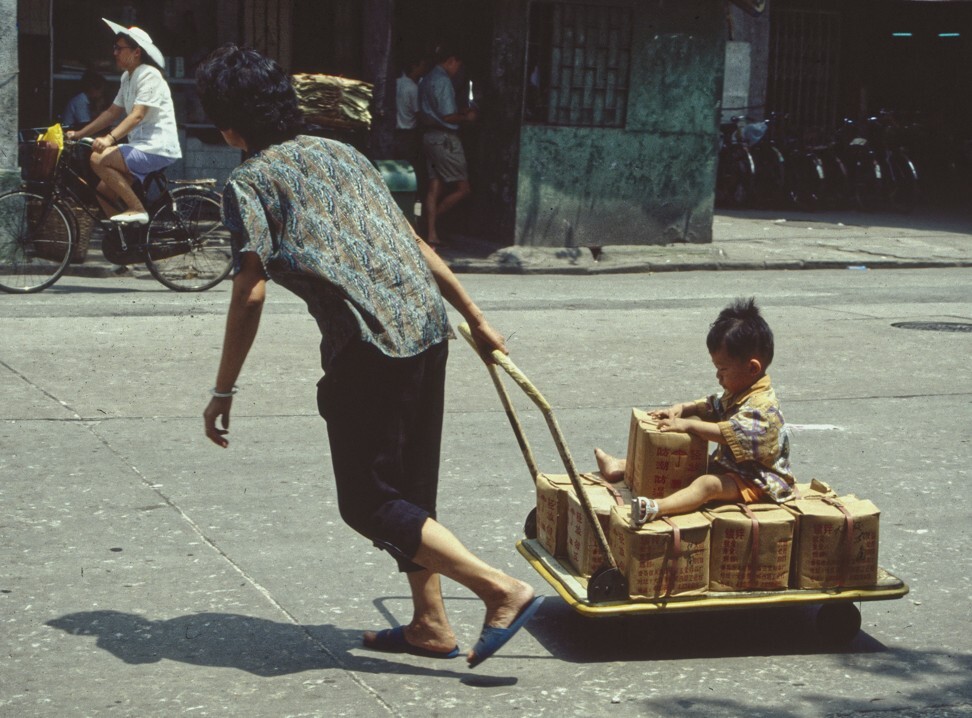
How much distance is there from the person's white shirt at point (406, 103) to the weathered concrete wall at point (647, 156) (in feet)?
4.00

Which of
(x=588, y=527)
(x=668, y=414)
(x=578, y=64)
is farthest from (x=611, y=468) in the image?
(x=578, y=64)

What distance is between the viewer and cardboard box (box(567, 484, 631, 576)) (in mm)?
4547

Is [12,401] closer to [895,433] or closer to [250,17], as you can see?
[895,433]

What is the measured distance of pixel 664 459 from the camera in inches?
184

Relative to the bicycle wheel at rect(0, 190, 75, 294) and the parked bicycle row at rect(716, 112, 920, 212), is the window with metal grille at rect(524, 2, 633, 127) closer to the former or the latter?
the bicycle wheel at rect(0, 190, 75, 294)

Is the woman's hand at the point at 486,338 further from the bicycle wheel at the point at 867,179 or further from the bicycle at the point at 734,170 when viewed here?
the bicycle wheel at the point at 867,179

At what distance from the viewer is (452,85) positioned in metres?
15.7

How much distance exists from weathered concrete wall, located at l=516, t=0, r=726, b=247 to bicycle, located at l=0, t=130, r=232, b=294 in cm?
442

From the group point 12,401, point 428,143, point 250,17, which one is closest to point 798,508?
point 12,401

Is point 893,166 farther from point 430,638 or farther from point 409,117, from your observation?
point 430,638

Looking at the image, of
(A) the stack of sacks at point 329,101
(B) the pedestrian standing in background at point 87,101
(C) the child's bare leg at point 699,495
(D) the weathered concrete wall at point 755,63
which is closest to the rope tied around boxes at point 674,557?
(C) the child's bare leg at point 699,495

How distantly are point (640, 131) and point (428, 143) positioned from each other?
237 centimetres

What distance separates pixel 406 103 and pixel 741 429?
11731 mm

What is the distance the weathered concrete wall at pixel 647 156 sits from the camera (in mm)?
15844
